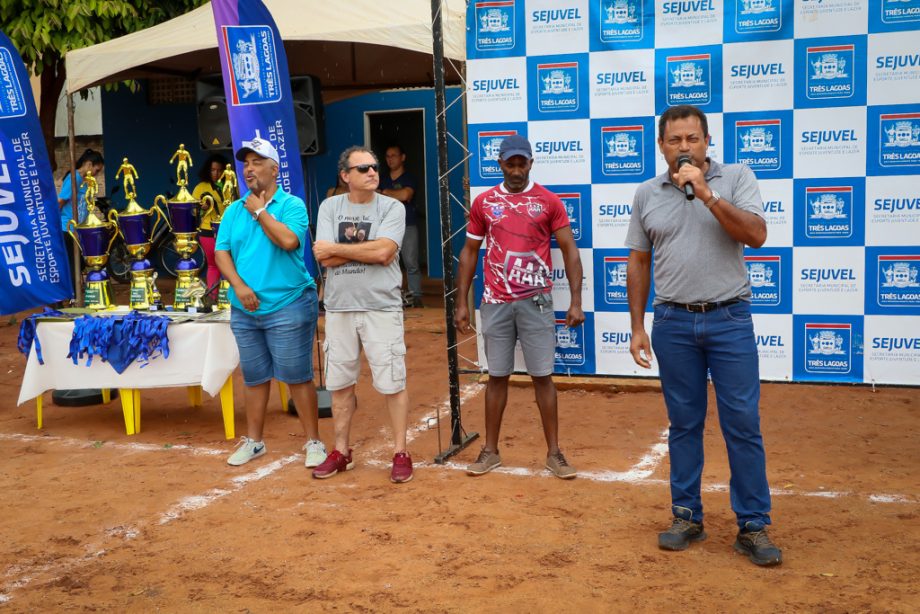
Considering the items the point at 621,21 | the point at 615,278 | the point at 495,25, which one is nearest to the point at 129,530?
the point at 615,278

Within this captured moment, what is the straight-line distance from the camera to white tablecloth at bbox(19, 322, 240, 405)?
6.63 m

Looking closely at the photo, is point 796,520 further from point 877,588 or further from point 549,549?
point 549,549

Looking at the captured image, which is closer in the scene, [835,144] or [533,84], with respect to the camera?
[835,144]

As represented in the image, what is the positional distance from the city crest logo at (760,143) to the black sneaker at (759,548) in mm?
3369

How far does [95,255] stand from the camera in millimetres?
7402

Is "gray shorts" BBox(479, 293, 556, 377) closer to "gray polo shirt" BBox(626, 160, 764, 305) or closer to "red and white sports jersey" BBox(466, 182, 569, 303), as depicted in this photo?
"red and white sports jersey" BBox(466, 182, 569, 303)

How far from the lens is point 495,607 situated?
3.84 meters

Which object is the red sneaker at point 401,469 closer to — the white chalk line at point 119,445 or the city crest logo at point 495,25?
the white chalk line at point 119,445

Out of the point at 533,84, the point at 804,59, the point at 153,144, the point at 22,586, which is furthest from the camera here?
the point at 153,144

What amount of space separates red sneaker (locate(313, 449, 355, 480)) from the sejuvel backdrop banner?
7.07 ft

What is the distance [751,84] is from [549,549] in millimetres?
3947

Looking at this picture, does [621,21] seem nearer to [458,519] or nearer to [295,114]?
[295,114]

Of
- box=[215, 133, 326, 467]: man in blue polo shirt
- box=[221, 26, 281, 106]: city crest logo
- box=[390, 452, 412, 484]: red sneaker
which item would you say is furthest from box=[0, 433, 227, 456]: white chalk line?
box=[221, 26, 281, 106]: city crest logo

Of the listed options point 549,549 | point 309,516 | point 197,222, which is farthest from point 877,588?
point 197,222
